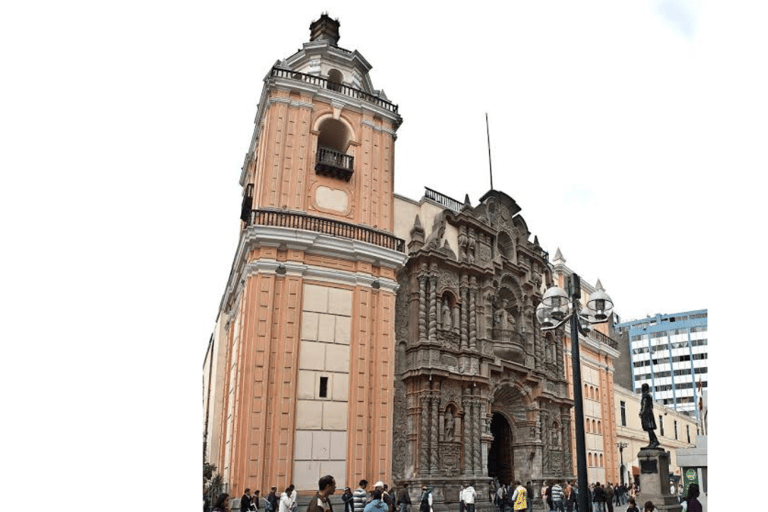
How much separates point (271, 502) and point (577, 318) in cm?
764

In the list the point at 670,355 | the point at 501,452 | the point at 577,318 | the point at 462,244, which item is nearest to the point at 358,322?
the point at 462,244

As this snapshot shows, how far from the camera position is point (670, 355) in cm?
2480

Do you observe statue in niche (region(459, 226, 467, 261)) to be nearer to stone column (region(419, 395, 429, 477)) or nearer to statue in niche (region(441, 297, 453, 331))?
statue in niche (region(441, 297, 453, 331))

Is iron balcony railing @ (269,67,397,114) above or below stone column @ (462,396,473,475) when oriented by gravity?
above

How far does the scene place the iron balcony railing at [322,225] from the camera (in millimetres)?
14391

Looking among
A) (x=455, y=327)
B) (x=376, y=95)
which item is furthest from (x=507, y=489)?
(x=376, y=95)

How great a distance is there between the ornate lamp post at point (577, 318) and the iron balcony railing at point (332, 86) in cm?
1054

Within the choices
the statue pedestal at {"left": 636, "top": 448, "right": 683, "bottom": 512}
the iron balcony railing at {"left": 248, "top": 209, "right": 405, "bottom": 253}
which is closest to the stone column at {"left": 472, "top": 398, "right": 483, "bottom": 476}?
the statue pedestal at {"left": 636, "top": 448, "right": 683, "bottom": 512}

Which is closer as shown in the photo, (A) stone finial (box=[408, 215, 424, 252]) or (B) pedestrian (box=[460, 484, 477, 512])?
(B) pedestrian (box=[460, 484, 477, 512])

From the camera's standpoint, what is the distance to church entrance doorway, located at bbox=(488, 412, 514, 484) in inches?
766

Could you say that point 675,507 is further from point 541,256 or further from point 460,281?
point 541,256

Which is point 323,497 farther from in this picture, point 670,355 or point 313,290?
point 670,355

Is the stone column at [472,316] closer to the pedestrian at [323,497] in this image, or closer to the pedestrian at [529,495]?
the pedestrian at [529,495]

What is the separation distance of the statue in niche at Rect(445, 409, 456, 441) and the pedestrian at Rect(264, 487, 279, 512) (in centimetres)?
557
